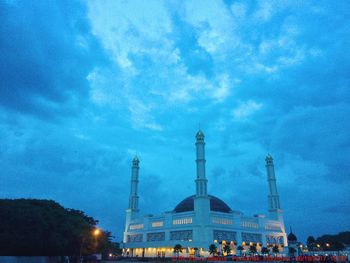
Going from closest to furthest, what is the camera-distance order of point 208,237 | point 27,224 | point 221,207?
point 27,224, point 208,237, point 221,207

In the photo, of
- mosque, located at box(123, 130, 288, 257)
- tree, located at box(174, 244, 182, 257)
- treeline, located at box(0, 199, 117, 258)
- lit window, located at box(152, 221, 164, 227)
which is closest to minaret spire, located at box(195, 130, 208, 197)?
mosque, located at box(123, 130, 288, 257)

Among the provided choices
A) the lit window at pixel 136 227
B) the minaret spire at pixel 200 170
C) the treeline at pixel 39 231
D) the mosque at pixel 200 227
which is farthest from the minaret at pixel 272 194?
the treeline at pixel 39 231

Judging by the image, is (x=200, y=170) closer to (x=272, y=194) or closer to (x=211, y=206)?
(x=211, y=206)

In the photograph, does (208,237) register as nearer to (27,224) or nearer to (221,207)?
(221,207)

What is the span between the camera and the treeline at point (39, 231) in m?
52.1

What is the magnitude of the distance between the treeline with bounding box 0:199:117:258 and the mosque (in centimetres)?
3816

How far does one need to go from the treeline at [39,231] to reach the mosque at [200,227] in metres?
38.2

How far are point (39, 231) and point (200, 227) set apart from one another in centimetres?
5143

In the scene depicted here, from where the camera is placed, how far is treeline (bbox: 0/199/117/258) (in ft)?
171

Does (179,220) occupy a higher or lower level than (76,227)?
higher

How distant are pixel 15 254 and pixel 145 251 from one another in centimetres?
6040

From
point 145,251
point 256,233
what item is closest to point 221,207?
point 256,233

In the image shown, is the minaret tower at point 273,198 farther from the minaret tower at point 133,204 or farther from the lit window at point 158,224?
the minaret tower at point 133,204

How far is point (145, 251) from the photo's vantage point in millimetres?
108312
